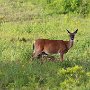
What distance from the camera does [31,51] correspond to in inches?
613

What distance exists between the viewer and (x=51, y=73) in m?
11.3

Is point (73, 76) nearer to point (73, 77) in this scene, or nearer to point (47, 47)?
point (73, 77)

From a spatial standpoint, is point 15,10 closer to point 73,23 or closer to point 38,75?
point 73,23

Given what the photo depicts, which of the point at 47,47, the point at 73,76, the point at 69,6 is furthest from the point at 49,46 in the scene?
the point at 69,6

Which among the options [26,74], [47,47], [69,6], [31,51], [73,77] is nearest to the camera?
→ [73,77]

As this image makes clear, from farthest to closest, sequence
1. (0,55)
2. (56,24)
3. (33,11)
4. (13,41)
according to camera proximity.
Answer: (33,11), (56,24), (13,41), (0,55)

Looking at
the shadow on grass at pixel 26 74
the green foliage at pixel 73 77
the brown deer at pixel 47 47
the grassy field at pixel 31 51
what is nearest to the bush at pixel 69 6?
the grassy field at pixel 31 51

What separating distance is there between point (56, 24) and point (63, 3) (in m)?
5.94

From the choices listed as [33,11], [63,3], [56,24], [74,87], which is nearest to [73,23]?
[56,24]

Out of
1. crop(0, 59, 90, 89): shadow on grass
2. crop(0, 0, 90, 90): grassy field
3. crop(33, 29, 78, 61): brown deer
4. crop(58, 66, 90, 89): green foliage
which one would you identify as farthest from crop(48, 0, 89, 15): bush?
crop(58, 66, 90, 89): green foliage

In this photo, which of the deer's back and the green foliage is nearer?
the green foliage

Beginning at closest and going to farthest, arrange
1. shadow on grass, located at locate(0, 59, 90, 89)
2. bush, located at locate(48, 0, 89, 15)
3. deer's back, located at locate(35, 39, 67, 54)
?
shadow on grass, located at locate(0, 59, 90, 89)
deer's back, located at locate(35, 39, 67, 54)
bush, located at locate(48, 0, 89, 15)

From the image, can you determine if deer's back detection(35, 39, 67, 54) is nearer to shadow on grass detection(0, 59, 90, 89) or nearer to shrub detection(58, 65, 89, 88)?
shadow on grass detection(0, 59, 90, 89)

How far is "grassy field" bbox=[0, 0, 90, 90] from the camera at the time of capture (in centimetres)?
1001
